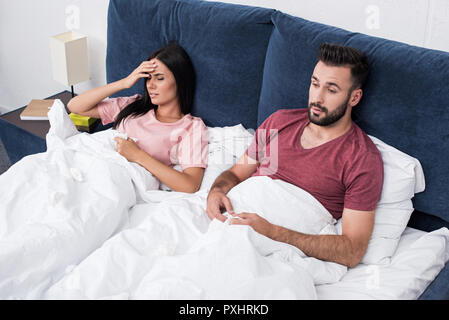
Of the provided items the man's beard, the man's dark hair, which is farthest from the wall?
the man's beard

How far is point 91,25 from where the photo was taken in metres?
2.85

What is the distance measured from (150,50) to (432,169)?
1.29m

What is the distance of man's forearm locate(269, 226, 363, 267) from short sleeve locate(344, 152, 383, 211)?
4.7 inches

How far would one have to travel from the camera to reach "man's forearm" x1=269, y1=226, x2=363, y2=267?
1.52 meters

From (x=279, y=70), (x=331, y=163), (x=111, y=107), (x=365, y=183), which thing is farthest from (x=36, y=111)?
(x=365, y=183)

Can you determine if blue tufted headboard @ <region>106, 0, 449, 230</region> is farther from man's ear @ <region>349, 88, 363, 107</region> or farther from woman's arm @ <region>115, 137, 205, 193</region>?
woman's arm @ <region>115, 137, 205, 193</region>

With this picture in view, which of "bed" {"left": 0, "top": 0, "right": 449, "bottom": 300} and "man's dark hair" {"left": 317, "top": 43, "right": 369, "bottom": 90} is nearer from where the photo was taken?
"bed" {"left": 0, "top": 0, "right": 449, "bottom": 300}

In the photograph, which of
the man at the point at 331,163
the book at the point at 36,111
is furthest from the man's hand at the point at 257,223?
the book at the point at 36,111

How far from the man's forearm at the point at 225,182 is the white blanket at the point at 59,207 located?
0.26m

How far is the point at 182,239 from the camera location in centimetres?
154

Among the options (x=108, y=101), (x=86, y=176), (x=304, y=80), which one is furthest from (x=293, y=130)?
(x=108, y=101)

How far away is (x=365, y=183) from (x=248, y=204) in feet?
1.26

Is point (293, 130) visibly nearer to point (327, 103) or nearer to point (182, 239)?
point (327, 103)

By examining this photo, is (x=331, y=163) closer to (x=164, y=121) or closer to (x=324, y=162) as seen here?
(x=324, y=162)
